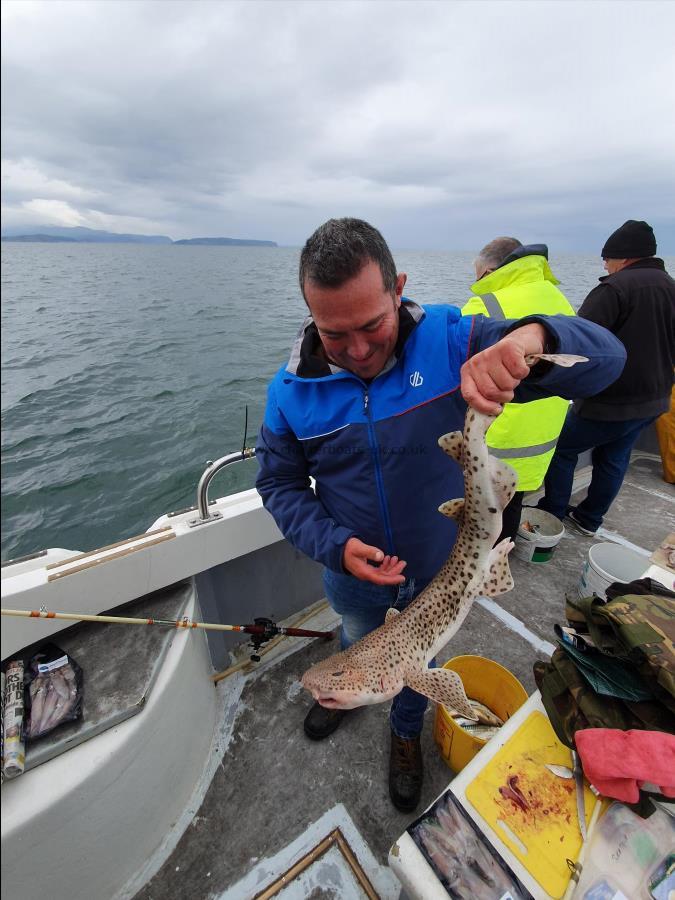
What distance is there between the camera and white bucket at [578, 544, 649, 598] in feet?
12.3

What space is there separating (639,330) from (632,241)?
2.91 feet

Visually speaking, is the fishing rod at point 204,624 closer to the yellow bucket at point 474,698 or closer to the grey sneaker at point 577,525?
the yellow bucket at point 474,698

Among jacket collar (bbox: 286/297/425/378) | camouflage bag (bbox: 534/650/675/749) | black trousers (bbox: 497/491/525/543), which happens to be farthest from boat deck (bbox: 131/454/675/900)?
jacket collar (bbox: 286/297/425/378)

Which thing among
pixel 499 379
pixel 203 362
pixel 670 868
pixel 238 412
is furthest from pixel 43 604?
pixel 203 362

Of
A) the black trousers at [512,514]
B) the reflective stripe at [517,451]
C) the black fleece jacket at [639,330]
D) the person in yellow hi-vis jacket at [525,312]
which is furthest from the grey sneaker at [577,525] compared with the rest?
the reflective stripe at [517,451]

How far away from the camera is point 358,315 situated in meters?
1.73

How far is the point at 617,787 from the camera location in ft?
5.48

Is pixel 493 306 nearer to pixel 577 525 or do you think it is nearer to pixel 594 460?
pixel 594 460

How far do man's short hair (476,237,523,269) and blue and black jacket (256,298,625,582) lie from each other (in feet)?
6.79

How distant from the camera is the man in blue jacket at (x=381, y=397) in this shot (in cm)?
171

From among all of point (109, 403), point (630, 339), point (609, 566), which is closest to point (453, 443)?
point (609, 566)

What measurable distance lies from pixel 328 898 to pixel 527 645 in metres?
2.32

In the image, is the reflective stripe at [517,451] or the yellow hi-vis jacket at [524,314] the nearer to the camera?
the yellow hi-vis jacket at [524,314]

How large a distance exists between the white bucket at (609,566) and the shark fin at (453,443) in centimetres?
281
